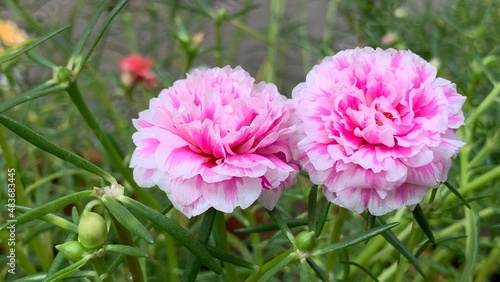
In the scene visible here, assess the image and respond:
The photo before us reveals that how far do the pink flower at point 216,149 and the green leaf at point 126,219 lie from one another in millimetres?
19

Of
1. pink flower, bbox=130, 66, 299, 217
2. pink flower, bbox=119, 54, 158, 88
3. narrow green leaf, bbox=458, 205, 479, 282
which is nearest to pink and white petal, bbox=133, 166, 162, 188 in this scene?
pink flower, bbox=130, 66, 299, 217

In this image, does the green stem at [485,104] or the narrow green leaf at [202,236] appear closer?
the narrow green leaf at [202,236]

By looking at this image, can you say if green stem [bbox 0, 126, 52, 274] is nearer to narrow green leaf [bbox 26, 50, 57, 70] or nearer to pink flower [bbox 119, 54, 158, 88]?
narrow green leaf [bbox 26, 50, 57, 70]

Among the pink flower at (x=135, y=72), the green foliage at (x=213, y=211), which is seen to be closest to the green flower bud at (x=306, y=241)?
the green foliage at (x=213, y=211)

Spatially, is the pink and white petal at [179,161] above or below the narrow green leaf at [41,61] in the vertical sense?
below

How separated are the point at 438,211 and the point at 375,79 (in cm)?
15

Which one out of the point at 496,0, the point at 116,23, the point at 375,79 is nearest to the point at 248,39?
the point at 116,23

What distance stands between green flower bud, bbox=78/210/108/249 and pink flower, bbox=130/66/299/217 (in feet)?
0.10

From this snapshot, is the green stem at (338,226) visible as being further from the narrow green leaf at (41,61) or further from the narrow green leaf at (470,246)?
the narrow green leaf at (41,61)

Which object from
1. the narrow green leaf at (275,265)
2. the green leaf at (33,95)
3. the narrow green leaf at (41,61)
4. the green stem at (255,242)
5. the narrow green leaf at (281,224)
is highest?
the narrow green leaf at (41,61)

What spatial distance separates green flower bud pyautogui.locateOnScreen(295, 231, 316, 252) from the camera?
0.24 meters

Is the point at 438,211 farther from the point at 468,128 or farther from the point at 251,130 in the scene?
the point at 251,130

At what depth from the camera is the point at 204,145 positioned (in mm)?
232

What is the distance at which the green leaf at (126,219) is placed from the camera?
217 mm
